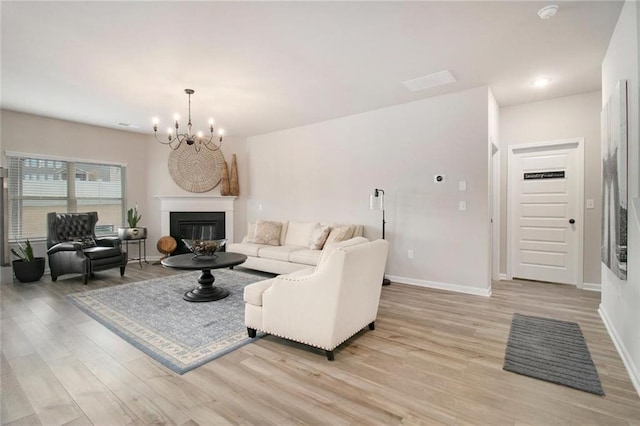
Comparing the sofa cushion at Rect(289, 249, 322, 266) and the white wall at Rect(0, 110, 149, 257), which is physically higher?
the white wall at Rect(0, 110, 149, 257)

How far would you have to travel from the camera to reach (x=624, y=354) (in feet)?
7.47

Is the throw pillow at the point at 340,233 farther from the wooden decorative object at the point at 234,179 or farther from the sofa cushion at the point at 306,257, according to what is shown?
the wooden decorative object at the point at 234,179

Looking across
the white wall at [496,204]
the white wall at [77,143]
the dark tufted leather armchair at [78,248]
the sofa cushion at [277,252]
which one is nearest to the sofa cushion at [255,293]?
the sofa cushion at [277,252]

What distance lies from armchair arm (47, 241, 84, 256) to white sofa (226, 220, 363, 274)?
85.9 inches

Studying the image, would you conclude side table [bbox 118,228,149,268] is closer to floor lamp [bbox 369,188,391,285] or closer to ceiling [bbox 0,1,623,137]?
ceiling [bbox 0,1,623,137]

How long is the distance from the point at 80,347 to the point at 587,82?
606 centimetres

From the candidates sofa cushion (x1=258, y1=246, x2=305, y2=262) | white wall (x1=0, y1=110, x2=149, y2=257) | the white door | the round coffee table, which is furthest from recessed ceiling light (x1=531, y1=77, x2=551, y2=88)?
white wall (x1=0, y1=110, x2=149, y2=257)

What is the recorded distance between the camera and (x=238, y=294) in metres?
3.91

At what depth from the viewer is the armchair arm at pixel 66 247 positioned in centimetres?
450

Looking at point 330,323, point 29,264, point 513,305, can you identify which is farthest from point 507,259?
point 29,264

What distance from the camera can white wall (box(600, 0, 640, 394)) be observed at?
203 centimetres

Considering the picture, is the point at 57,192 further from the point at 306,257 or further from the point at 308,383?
the point at 308,383

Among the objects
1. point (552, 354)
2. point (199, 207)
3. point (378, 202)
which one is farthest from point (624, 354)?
point (199, 207)

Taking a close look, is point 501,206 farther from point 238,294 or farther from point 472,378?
point 238,294
